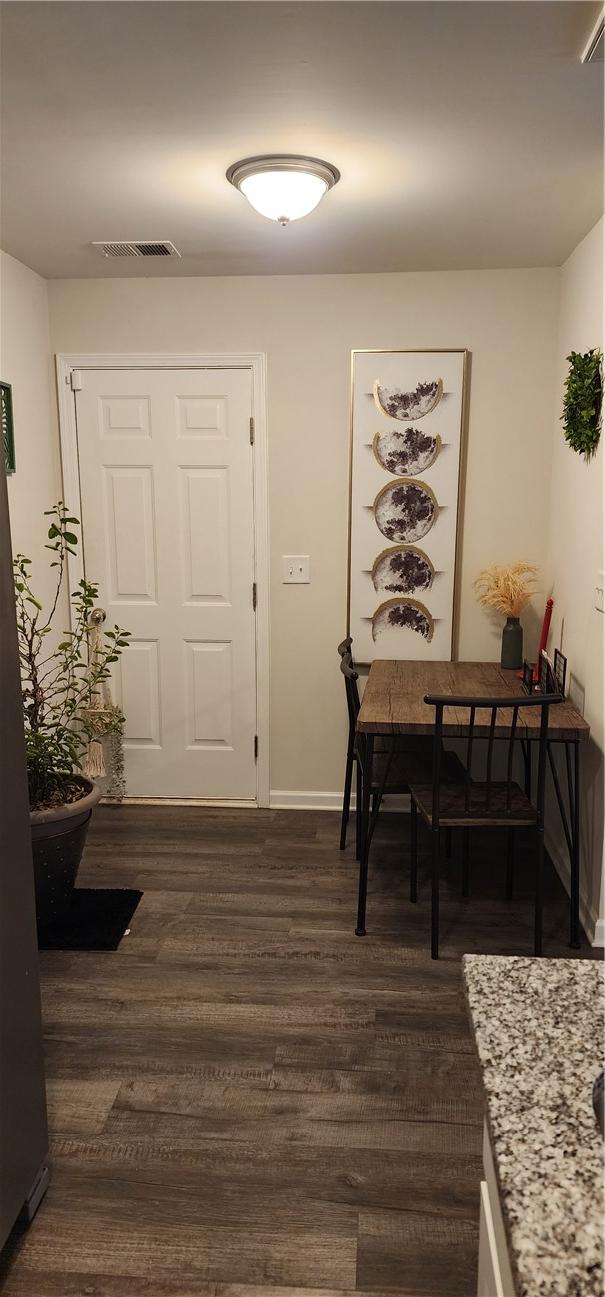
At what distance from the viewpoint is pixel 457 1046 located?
2.35m

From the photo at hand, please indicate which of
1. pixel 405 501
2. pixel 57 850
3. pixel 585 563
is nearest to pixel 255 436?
pixel 405 501

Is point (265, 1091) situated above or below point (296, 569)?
below

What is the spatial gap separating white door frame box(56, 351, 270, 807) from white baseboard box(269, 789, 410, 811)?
29 centimetres

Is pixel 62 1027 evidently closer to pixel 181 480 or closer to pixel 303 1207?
pixel 303 1207

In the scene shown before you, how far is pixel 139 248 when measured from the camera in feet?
10.8

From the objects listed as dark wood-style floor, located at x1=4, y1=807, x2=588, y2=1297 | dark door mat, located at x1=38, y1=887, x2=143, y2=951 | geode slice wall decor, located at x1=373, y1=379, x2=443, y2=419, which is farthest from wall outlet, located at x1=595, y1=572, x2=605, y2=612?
dark door mat, located at x1=38, y1=887, x2=143, y2=951

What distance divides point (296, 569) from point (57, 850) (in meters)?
1.67

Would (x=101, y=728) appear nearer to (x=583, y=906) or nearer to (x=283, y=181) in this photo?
(x=583, y=906)

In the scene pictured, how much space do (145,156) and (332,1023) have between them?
2505 mm

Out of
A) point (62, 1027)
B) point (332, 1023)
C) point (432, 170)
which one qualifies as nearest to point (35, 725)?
point (62, 1027)

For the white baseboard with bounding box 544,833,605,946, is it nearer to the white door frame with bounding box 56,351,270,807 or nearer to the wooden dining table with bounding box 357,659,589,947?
the wooden dining table with bounding box 357,659,589,947

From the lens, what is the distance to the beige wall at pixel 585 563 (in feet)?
9.47

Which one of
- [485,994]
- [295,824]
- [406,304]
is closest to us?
[485,994]

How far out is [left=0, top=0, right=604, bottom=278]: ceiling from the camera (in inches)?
67.8
